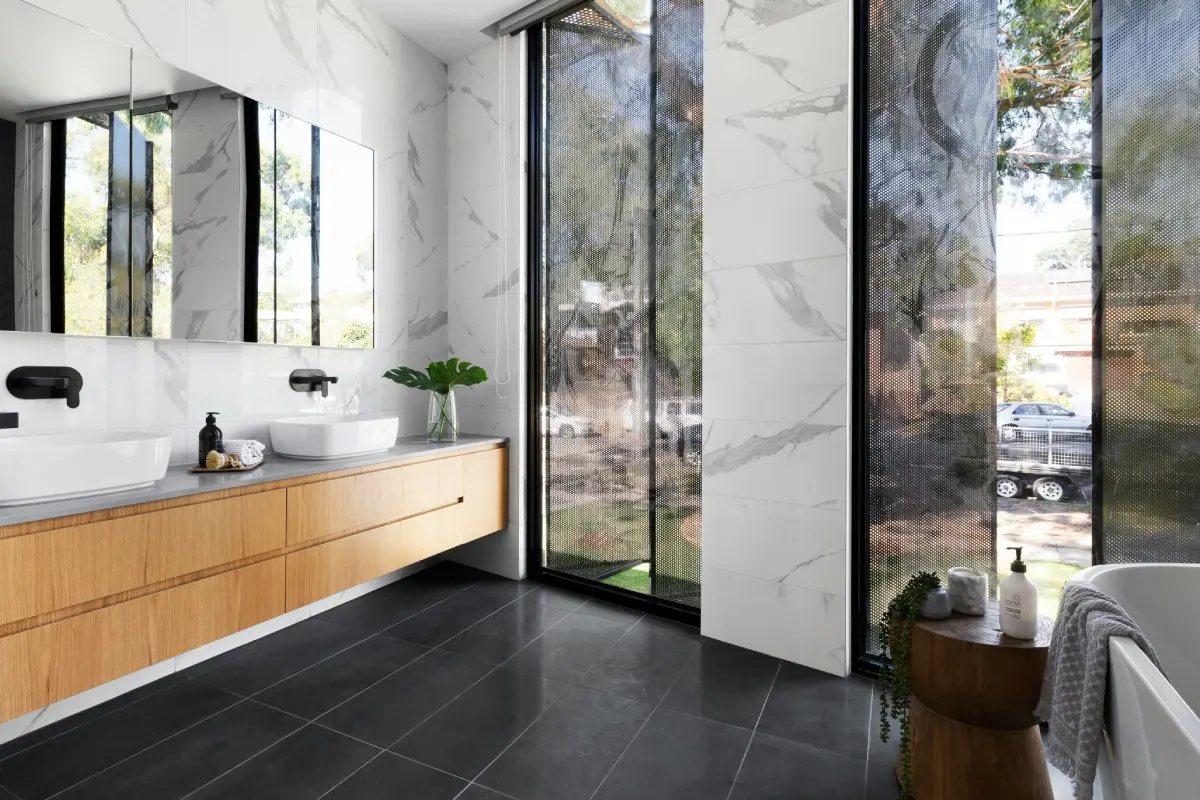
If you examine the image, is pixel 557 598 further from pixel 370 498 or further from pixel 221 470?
pixel 221 470

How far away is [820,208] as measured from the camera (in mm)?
2330

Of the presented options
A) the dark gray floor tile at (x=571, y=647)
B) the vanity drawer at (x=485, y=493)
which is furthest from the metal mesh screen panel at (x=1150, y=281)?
the vanity drawer at (x=485, y=493)

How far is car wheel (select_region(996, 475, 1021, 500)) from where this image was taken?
6.80ft

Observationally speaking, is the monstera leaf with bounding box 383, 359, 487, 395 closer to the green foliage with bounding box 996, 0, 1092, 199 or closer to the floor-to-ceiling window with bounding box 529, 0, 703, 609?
the floor-to-ceiling window with bounding box 529, 0, 703, 609

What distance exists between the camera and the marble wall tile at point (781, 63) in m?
2.29

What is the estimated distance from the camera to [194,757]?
179cm

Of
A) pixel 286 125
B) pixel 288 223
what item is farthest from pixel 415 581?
pixel 286 125

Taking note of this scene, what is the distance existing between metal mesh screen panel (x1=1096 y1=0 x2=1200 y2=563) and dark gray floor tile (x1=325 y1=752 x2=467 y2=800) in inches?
85.7

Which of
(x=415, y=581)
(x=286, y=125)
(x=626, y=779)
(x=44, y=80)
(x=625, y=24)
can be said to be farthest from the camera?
(x=415, y=581)

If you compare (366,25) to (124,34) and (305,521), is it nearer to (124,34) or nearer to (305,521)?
(124,34)

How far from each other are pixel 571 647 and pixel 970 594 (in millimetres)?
1537

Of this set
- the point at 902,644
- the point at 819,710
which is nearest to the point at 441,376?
the point at 819,710

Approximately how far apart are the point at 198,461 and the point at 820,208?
2.66m

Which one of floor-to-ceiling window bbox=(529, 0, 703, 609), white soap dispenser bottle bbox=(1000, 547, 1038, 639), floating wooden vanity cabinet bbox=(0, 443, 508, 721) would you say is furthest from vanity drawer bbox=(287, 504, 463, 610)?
white soap dispenser bottle bbox=(1000, 547, 1038, 639)
